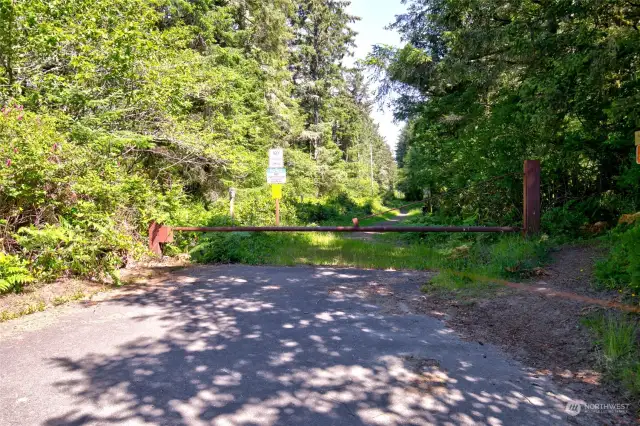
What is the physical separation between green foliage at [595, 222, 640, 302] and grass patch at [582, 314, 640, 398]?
46 cm

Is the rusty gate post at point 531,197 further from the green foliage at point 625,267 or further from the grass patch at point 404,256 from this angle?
the green foliage at point 625,267

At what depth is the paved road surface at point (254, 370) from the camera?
263cm

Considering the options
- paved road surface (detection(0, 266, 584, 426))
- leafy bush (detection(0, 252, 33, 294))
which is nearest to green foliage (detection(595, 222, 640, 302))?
paved road surface (detection(0, 266, 584, 426))

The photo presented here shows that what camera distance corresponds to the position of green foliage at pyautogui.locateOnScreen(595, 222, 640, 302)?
12.5ft

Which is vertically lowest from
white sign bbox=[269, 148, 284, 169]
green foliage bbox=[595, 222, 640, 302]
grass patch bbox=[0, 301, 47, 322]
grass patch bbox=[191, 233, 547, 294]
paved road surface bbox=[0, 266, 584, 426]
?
paved road surface bbox=[0, 266, 584, 426]

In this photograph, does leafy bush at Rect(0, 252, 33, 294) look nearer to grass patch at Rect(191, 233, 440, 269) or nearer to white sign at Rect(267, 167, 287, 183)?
grass patch at Rect(191, 233, 440, 269)

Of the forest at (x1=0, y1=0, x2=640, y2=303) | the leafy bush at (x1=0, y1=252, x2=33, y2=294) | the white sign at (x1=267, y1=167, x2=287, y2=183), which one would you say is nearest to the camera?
the leafy bush at (x1=0, y1=252, x2=33, y2=294)

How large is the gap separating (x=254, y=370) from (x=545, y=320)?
10.3ft

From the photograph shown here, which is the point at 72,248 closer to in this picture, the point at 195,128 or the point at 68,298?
the point at 68,298

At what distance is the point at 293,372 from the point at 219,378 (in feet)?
→ 1.90

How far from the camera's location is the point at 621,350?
329 cm

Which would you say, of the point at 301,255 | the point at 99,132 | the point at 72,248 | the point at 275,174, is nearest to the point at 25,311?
the point at 72,248

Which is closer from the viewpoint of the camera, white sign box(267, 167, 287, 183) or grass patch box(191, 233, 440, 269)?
grass patch box(191, 233, 440, 269)

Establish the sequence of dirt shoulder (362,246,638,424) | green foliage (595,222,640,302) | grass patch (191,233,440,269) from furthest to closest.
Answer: grass patch (191,233,440,269) → green foliage (595,222,640,302) → dirt shoulder (362,246,638,424)
